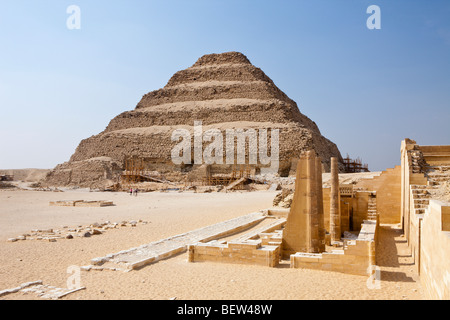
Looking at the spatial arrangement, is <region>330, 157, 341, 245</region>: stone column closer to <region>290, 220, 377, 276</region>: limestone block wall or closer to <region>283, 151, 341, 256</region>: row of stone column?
<region>283, 151, 341, 256</region>: row of stone column

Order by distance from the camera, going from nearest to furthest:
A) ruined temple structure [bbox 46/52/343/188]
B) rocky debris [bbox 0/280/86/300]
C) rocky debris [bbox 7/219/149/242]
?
rocky debris [bbox 0/280/86/300]
rocky debris [bbox 7/219/149/242]
ruined temple structure [bbox 46/52/343/188]

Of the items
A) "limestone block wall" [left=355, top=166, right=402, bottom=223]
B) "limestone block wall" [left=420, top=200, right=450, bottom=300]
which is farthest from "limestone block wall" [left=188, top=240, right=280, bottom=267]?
"limestone block wall" [left=355, top=166, right=402, bottom=223]

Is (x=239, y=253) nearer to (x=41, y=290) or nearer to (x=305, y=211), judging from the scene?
(x=305, y=211)

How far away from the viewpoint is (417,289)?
6359mm

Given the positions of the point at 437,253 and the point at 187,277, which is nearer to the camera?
the point at 437,253

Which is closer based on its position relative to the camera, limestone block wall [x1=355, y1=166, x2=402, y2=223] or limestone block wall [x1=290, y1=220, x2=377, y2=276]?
limestone block wall [x1=290, y1=220, x2=377, y2=276]

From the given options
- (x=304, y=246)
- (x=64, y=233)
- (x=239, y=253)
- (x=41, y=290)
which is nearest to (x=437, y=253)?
(x=304, y=246)

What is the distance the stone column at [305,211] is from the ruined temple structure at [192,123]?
3547 cm

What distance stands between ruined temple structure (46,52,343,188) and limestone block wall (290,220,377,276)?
119ft

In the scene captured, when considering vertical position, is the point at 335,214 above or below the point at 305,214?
below

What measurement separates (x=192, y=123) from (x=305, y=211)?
2086 inches

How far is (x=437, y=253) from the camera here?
5.06 meters

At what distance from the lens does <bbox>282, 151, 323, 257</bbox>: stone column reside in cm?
824

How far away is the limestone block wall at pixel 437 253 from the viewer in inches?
175
